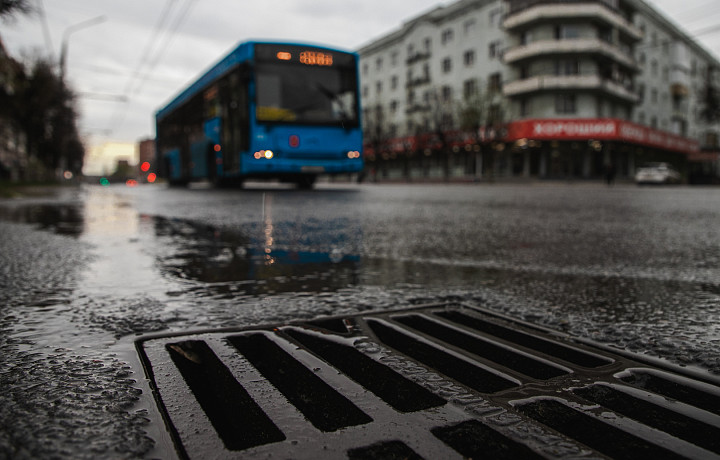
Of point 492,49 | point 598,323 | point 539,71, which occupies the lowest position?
point 598,323

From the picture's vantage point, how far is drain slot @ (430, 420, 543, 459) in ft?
2.89

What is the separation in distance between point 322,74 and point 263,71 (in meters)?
1.24

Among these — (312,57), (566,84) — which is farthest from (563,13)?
(312,57)

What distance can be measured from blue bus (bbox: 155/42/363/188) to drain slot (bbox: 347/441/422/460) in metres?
11.0

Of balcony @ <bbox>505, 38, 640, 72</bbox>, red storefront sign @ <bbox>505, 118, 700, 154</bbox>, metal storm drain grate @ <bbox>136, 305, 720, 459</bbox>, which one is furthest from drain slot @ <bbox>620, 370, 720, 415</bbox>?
balcony @ <bbox>505, 38, 640, 72</bbox>

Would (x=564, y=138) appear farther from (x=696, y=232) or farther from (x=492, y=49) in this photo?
(x=696, y=232)

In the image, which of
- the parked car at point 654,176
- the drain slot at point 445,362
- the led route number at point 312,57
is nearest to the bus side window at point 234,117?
the led route number at point 312,57

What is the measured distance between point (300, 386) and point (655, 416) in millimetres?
728

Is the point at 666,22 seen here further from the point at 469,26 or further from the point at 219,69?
the point at 219,69

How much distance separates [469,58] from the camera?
143 ft

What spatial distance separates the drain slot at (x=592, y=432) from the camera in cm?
89

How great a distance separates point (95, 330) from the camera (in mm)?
1610

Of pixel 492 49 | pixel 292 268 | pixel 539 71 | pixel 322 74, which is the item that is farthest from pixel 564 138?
pixel 292 268

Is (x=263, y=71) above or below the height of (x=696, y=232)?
above
